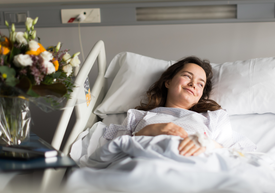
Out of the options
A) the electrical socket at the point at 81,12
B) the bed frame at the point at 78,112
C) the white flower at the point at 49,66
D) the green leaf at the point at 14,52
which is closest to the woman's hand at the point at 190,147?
the bed frame at the point at 78,112

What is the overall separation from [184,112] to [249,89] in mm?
493

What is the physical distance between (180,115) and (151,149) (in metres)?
0.47

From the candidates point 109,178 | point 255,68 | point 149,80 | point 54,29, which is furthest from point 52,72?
point 54,29

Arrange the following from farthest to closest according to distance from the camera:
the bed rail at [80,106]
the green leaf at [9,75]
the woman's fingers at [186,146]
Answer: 1. the bed rail at [80,106]
2. the woman's fingers at [186,146]
3. the green leaf at [9,75]

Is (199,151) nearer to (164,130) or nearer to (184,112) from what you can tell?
(164,130)

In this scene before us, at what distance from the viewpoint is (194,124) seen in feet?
4.62

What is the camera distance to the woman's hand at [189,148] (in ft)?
3.62

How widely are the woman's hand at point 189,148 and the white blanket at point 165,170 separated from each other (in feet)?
0.09

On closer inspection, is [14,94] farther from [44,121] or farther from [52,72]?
[44,121]

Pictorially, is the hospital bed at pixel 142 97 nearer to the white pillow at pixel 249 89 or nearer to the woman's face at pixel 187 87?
the white pillow at pixel 249 89

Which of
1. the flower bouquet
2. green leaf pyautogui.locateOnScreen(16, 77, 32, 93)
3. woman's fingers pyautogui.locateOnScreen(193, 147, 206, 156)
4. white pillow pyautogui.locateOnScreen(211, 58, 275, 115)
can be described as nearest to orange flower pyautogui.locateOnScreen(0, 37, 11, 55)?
the flower bouquet

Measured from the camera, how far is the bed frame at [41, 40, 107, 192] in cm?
111

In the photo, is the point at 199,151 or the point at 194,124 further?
the point at 194,124

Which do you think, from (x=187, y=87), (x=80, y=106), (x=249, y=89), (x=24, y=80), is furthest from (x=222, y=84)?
(x=24, y=80)
